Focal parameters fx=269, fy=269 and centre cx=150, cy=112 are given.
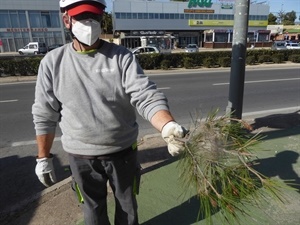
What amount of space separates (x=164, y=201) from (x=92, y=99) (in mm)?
1523

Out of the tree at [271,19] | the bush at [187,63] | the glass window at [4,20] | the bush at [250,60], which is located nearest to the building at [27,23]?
the glass window at [4,20]

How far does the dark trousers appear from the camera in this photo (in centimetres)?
186

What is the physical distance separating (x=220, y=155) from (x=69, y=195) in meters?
2.04

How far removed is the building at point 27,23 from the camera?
3872 centimetres

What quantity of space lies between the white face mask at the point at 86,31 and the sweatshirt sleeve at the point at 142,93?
0.27 meters

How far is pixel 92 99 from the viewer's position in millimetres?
1696

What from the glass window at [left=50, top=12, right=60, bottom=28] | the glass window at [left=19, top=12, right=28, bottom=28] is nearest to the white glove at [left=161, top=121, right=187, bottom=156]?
the glass window at [left=50, top=12, right=60, bottom=28]

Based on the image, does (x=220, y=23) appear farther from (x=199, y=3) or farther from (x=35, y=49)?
(x=35, y=49)

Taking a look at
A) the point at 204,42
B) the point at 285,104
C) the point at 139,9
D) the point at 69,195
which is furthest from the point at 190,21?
the point at 69,195

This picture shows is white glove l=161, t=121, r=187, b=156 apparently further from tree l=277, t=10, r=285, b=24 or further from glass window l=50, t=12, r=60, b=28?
tree l=277, t=10, r=285, b=24

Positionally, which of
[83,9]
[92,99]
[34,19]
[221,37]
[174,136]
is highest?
[34,19]

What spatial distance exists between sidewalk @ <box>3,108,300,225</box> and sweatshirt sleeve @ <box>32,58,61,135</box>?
109 cm

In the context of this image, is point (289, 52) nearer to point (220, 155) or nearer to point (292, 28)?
point (220, 155)

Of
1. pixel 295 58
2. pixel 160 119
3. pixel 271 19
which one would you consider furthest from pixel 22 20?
pixel 271 19
